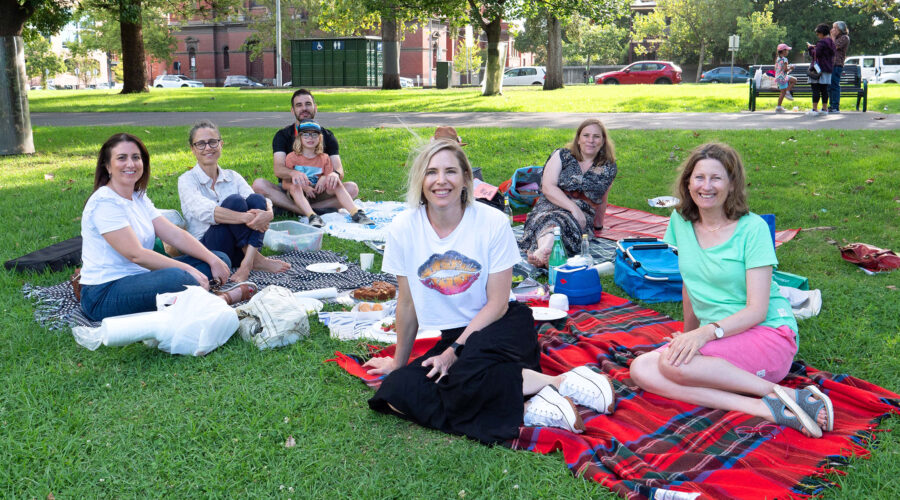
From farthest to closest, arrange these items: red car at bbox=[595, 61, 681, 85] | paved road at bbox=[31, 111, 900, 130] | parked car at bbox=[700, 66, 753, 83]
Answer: parked car at bbox=[700, 66, 753, 83]
red car at bbox=[595, 61, 681, 85]
paved road at bbox=[31, 111, 900, 130]

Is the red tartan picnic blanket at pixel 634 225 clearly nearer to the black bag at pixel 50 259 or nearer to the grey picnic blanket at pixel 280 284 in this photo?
the grey picnic blanket at pixel 280 284

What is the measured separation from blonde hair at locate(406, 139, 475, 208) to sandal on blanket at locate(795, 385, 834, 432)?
1.74 meters

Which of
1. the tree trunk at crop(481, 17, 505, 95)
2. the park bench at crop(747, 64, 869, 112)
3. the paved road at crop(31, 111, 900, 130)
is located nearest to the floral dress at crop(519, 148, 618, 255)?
the paved road at crop(31, 111, 900, 130)

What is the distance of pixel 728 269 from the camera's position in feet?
11.1

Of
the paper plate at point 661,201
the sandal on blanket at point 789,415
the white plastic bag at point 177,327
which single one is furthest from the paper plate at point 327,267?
the paper plate at point 661,201

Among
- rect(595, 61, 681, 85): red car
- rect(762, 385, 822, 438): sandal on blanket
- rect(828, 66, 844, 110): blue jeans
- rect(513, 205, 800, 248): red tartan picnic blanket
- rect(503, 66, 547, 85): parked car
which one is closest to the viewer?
rect(762, 385, 822, 438): sandal on blanket

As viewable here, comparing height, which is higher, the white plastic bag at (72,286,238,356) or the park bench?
the park bench

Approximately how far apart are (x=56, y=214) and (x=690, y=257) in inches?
261

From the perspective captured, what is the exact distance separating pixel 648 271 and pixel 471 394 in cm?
238

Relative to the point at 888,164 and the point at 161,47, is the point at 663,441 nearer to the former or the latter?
the point at 888,164

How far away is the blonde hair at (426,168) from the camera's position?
3350mm

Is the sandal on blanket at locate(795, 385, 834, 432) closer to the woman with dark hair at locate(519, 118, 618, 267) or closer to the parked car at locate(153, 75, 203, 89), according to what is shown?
the woman with dark hair at locate(519, 118, 618, 267)

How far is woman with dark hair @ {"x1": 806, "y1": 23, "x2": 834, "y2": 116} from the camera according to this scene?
13336mm

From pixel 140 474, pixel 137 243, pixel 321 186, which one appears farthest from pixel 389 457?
pixel 321 186
